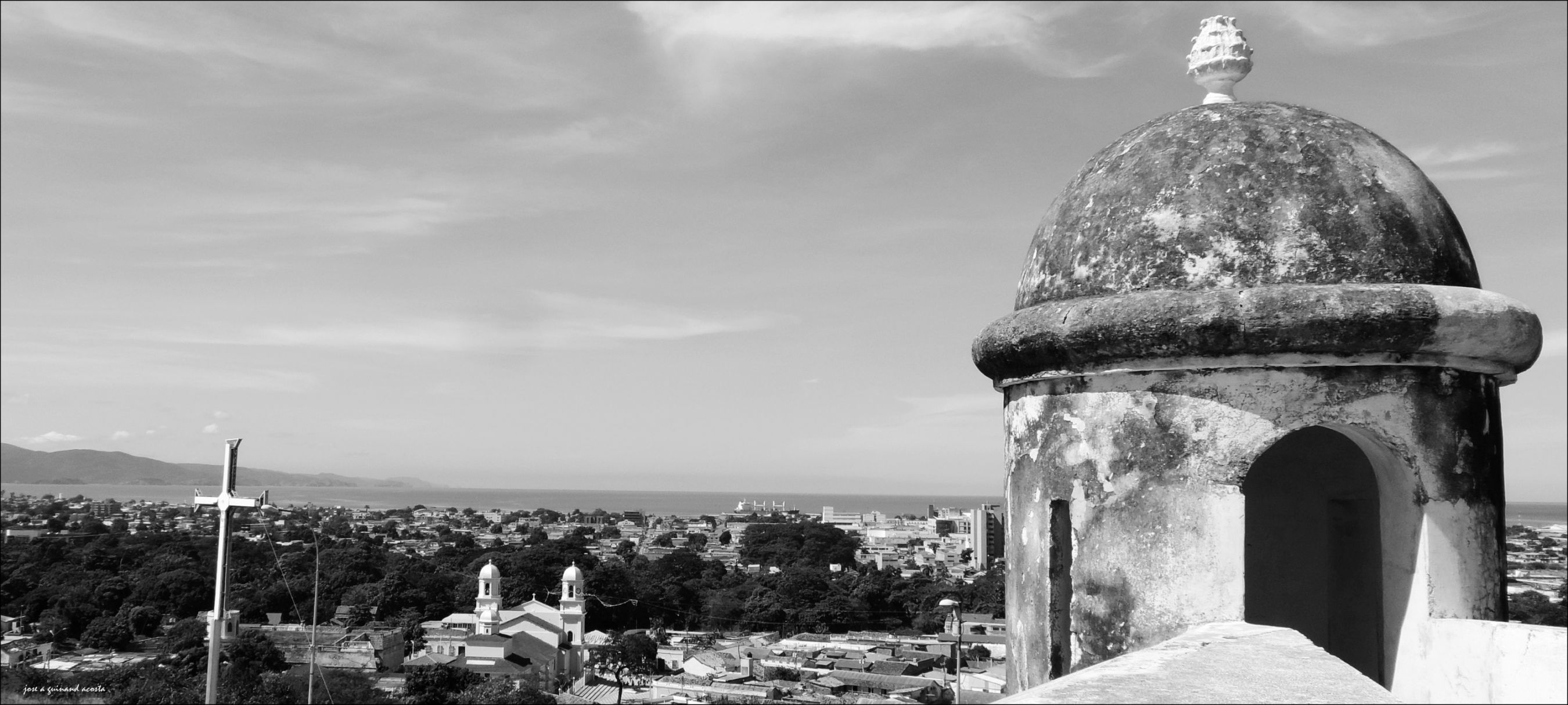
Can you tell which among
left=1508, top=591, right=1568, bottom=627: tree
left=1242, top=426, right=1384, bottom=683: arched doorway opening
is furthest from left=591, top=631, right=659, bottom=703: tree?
left=1242, top=426, right=1384, bottom=683: arched doorway opening

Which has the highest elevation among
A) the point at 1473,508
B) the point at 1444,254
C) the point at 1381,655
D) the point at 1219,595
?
the point at 1444,254

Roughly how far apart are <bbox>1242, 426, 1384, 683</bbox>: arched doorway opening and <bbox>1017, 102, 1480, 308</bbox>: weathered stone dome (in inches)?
43.3

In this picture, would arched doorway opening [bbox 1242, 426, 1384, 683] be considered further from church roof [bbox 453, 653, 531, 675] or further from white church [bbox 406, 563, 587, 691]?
church roof [bbox 453, 653, 531, 675]

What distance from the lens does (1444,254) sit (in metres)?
3.12

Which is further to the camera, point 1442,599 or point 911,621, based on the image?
point 911,621

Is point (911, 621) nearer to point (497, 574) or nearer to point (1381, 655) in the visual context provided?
point (497, 574)

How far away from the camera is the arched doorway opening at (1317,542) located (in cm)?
396

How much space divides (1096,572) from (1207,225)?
992 mm

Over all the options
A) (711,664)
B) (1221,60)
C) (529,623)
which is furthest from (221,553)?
(529,623)

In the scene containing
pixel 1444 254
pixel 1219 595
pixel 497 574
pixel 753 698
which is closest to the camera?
pixel 1219 595

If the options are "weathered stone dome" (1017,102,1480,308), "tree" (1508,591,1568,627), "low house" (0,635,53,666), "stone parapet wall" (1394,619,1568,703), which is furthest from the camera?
"low house" (0,635,53,666)

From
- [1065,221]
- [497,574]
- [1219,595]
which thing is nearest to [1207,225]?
[1065,221]

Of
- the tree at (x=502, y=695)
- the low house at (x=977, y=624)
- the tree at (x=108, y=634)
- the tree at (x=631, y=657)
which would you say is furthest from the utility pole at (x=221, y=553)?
the tree at (x=108, y=634)

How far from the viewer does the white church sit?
126 ft
